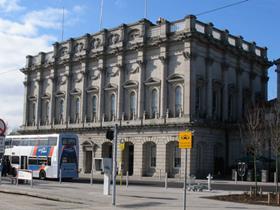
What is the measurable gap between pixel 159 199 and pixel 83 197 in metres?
3.53

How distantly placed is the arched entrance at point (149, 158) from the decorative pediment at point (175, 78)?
7.31m

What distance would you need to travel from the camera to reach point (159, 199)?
24.4 m

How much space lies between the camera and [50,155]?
43.0 metres

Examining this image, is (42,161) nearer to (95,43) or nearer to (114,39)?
(114,39)

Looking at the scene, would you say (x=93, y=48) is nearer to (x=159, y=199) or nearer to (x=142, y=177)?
(x=142, y=177)

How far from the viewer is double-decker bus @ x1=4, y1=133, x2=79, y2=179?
42531mm

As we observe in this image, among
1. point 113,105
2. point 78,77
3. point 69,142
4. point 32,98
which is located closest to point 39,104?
point 32,98

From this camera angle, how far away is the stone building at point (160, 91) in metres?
55.9

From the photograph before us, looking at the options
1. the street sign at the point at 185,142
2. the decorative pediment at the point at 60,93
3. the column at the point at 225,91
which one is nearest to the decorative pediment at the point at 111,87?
the decorative pediment at the point at 60,93

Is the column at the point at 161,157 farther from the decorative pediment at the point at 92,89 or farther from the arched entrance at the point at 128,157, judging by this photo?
the decorative pediment at the point at 92,89

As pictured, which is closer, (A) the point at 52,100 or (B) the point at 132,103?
(B) the point at 132,103

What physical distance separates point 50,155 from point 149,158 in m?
18.3

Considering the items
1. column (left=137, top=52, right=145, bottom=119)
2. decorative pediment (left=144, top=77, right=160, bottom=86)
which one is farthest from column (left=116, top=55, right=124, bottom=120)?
decorative pediment (left=144, top=77, right=160, bottom=86)

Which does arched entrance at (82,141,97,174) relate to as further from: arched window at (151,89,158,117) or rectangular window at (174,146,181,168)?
rectangular window at (174,146,181,168)
